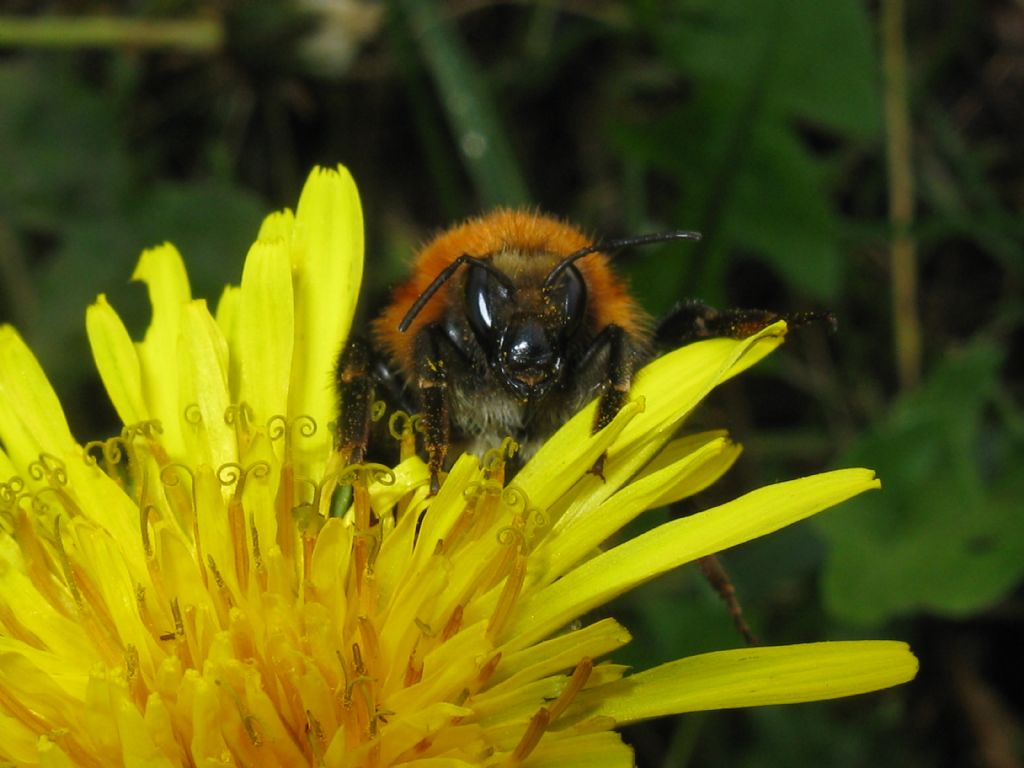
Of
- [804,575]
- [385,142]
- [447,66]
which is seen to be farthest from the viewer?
[385,142]

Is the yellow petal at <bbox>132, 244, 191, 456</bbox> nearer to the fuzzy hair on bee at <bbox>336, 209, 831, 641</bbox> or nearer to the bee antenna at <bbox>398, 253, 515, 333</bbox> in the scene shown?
the fuzzy hair on bee at <bbox>336, 209, 831, 641</bbox>

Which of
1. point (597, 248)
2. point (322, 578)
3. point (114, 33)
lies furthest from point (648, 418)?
point (114, 33)

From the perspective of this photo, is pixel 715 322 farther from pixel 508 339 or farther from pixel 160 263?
pixel 160 263

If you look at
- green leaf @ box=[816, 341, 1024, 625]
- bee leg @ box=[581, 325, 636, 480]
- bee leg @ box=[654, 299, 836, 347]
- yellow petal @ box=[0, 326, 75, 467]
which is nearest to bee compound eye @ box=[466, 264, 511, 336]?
bee leg @ box=[581, 325, 636, 480]

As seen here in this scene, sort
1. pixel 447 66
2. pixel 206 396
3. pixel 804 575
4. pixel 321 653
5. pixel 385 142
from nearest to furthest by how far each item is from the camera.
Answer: pixel 321 653
pixel 206 396
pixel 804 575
pixel 447 66
pixel 385 142

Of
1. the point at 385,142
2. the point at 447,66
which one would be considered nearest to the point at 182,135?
the point at 385,142

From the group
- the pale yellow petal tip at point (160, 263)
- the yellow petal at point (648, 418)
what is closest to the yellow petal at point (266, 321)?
the pale yellow petal tip at point (160, 263)

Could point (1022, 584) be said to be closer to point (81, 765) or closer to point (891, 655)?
point (891, 655)
